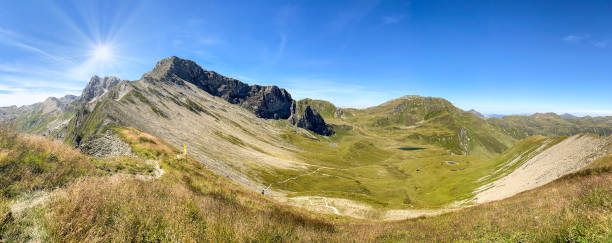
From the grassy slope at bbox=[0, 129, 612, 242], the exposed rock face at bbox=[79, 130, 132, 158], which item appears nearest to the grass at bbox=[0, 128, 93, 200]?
the grassy slope at bbox=[0, 129, 612, 242]

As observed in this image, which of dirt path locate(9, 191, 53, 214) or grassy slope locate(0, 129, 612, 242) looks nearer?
grassy slope locate(0, 129, 612, 242)

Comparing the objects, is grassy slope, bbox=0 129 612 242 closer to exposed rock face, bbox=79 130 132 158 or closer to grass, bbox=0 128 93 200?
grass, bbox=0 128 93 200

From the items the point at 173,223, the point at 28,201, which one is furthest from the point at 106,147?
the point at 173,223

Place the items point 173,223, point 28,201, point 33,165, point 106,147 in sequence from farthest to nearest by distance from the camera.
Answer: point 106,147
point 33,165
point 28,201
point 173,223

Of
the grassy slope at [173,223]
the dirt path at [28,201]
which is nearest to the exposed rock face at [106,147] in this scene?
the grassy slope at [173,223]

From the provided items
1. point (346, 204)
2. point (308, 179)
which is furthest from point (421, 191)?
point (346, 204)

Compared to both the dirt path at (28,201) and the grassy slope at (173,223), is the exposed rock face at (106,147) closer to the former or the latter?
the grassy slope at (173,223)

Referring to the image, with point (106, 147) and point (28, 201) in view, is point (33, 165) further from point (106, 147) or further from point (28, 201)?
point (106, 147)

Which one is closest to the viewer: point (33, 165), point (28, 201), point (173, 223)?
point (173, 223)

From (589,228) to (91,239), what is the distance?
15.3 metres

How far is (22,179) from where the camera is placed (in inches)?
371

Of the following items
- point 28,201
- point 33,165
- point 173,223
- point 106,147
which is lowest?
point 106,147

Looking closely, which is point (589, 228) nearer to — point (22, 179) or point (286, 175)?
point (22, 179)

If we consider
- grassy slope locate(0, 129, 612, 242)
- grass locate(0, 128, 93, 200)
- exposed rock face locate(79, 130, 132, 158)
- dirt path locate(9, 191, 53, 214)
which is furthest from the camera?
exposed rock face locate(79, 130, 132, 158)
